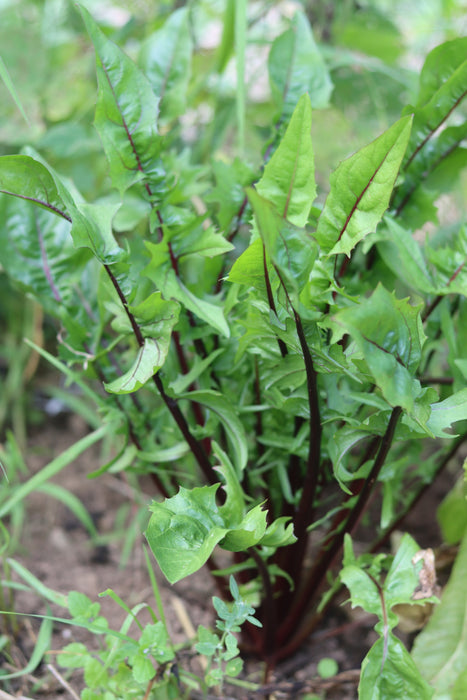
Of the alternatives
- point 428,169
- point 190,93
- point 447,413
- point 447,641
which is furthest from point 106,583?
point 190,93

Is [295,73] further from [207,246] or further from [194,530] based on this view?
[194,530]

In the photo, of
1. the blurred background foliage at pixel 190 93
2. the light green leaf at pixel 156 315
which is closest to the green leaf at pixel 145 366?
the light green leaf at pixel 156 315

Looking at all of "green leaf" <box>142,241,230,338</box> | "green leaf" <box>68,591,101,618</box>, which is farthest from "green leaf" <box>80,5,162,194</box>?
"green leaf" <box>68,591,101,618</box>

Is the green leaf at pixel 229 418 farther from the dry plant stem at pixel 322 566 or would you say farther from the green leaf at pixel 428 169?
the green leaf at pixel 428 169

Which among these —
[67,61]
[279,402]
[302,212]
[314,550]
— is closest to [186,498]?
[279,402]

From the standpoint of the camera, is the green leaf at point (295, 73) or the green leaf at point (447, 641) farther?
the green leaf at point (295, 73)

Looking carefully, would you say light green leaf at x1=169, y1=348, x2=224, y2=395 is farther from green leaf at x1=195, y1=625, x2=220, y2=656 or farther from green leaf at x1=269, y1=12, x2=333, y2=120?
green leaf at x1=269, y1=12, x2=333, y2=120
